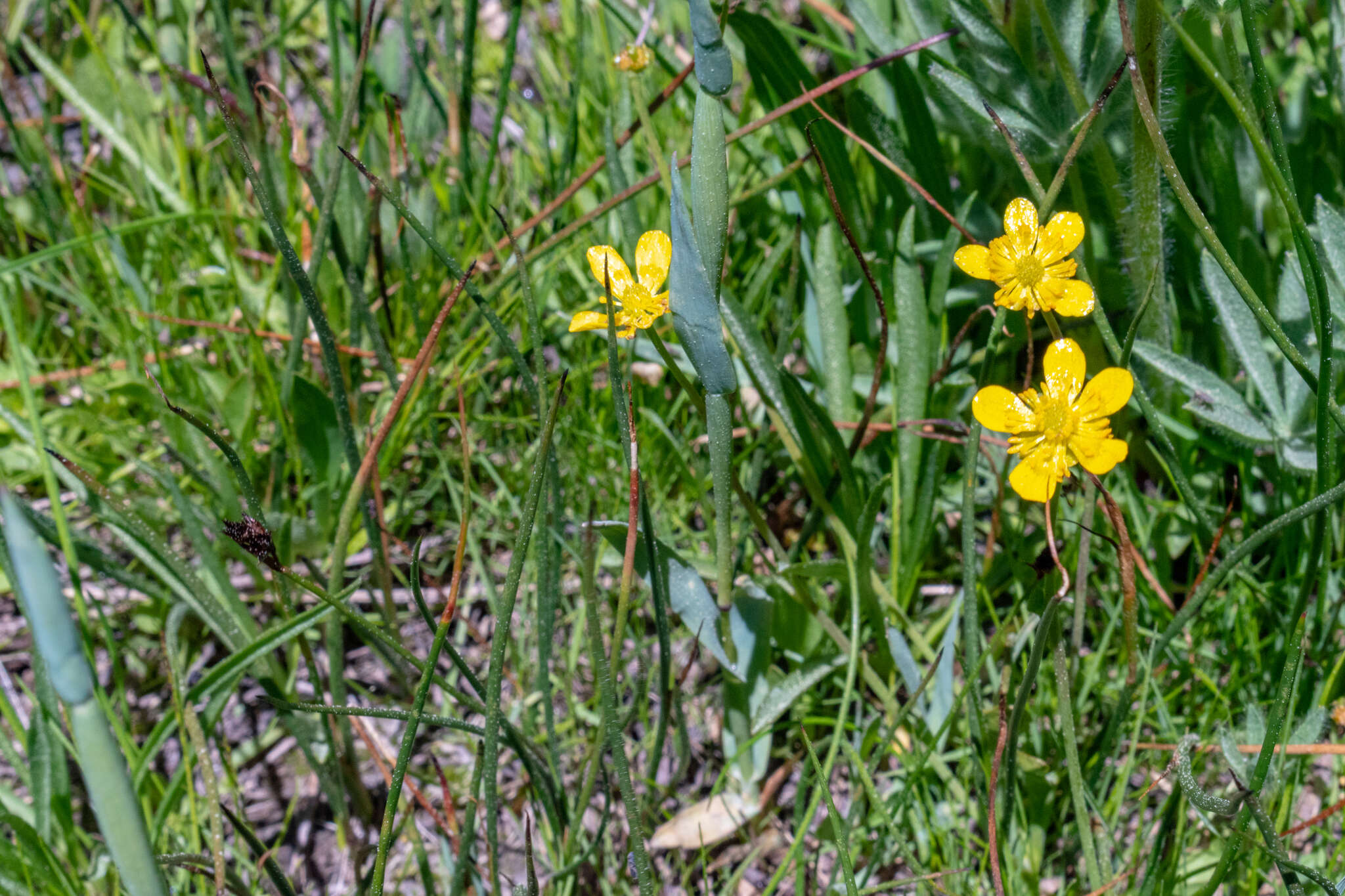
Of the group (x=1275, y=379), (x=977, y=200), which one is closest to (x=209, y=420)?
(x=977, y=200)

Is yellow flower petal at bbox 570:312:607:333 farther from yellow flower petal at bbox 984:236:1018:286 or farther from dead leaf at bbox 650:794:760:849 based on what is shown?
dead leaf at bbox 650:794:760:849

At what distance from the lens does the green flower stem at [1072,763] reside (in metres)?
1.11

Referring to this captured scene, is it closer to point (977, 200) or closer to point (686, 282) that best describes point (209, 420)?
point (686, 282)

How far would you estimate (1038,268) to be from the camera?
1066mm

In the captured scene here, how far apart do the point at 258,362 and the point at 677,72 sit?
89 centimetres

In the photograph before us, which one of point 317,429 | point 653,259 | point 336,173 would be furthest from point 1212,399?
point 317,429

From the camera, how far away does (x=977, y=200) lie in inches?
67.7

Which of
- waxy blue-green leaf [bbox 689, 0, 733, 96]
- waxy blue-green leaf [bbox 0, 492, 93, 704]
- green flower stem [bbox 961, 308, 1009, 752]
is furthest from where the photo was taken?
green flower stem [bbox 961, 308, 1009, 752]

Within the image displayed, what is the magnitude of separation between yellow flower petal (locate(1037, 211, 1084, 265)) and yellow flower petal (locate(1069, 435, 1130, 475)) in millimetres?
194

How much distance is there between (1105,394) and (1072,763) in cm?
42

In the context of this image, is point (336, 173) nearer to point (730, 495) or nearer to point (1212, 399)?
point (730, 495)

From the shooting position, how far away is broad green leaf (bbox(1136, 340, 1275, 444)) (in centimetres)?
143

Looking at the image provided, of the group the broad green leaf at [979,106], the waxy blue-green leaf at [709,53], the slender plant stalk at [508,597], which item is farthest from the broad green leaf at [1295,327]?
the slender plant stalk at [508,597]

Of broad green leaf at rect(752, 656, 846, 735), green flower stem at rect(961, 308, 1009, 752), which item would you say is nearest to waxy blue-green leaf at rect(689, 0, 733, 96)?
green flower stem at rect(961, 308, 1009, 752)
